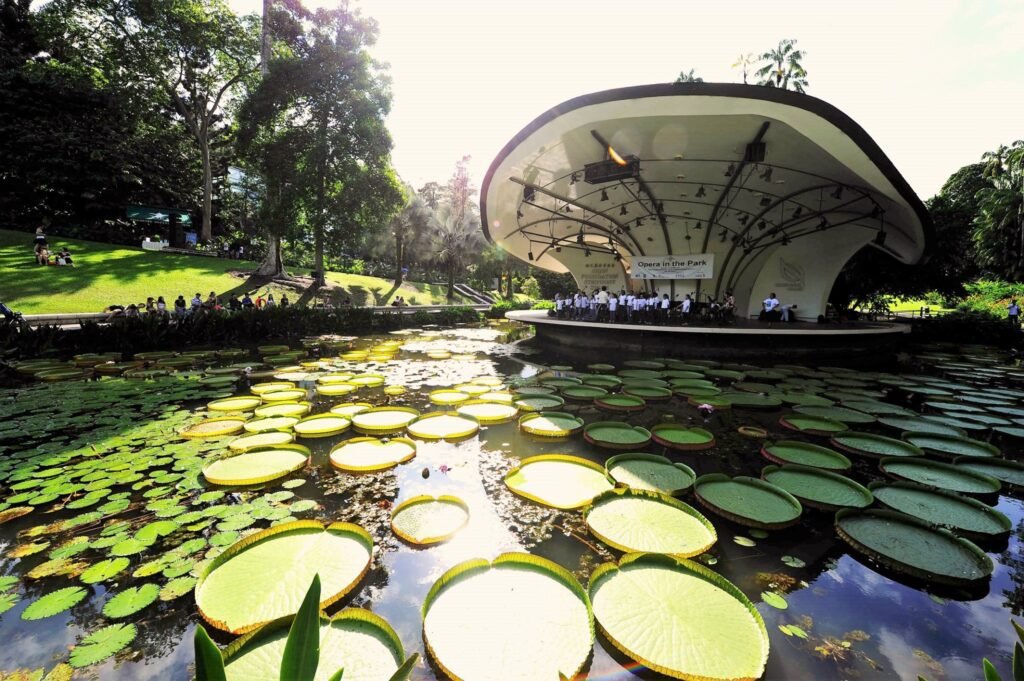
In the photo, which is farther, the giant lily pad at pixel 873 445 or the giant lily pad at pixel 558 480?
the giant lily pad at pixel 873 445

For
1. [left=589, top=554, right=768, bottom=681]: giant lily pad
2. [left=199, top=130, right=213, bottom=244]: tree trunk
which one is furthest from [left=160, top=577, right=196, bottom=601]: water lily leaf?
[left=199, top=130, right=213, bottom=244]: tree trunk

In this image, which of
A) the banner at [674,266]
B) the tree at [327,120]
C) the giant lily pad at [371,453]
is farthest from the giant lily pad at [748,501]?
the tree at [327,120]

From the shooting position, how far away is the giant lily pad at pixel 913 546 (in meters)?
2.94

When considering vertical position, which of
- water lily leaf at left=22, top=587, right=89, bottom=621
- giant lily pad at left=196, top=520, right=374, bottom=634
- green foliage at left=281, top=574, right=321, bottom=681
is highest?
green foliage at left=281, top=574, right=321, bottom=681

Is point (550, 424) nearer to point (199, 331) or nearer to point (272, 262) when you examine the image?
point (199, 331)

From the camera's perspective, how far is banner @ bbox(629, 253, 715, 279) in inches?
719

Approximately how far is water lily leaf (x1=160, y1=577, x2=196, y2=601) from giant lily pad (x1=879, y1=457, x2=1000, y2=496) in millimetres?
7268

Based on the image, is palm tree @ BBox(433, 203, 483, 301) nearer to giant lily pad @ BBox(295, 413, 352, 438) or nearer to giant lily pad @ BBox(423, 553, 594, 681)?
giant lily pad @ BBox(295, 413, 352, 438)

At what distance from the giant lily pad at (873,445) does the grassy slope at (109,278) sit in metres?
24.0

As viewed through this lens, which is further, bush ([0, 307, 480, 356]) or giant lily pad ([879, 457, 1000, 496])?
bush ([0, 307, 480, 356])

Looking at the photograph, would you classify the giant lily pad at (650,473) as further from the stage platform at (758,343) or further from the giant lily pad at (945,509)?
the stage platform at (758,343)

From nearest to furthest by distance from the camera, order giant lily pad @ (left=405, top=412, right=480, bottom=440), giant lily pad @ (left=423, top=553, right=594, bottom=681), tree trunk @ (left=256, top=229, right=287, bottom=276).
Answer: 1. giant lily pad @ (left=423, top=553, right=594, bottom=681)
2. giant lily pad @ (left=405, top=412, right=480, bottom=440)
3. tree trunk @ (left=256, top=229, right=287, bottom=276)

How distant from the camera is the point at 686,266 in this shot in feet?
62.3

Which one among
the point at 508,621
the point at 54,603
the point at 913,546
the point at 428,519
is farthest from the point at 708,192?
the point at 54,603
